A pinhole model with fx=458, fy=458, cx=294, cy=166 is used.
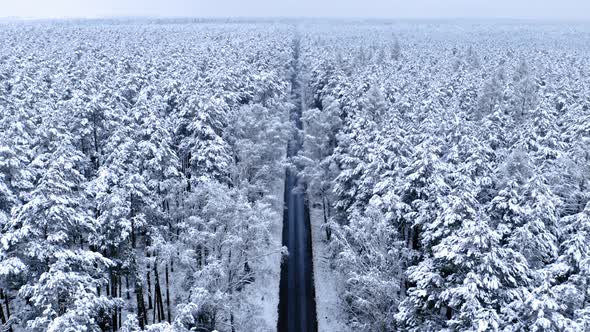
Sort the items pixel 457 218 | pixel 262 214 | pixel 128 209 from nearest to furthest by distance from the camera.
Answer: pixel 457 218 → pixel 128 209 → pixel 262 214

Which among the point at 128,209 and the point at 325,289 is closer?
the point at 128,209

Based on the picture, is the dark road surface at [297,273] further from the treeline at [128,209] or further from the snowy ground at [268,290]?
the treeline at [128,209]

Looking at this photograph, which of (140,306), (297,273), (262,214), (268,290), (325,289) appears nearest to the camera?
(140,306)

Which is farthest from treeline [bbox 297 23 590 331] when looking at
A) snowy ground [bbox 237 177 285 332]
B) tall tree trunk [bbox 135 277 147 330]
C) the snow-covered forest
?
tall tree trunk [bbox 135 277 147 330]

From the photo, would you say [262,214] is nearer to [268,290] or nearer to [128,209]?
[268,290]

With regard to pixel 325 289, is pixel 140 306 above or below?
above

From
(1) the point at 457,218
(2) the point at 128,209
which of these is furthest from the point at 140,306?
(1) the point at 457,218

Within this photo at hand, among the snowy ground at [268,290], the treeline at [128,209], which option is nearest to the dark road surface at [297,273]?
the snowy ground at [268,290]

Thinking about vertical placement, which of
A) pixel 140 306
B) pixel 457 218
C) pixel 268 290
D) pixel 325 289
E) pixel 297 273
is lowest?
pixel 325 289
